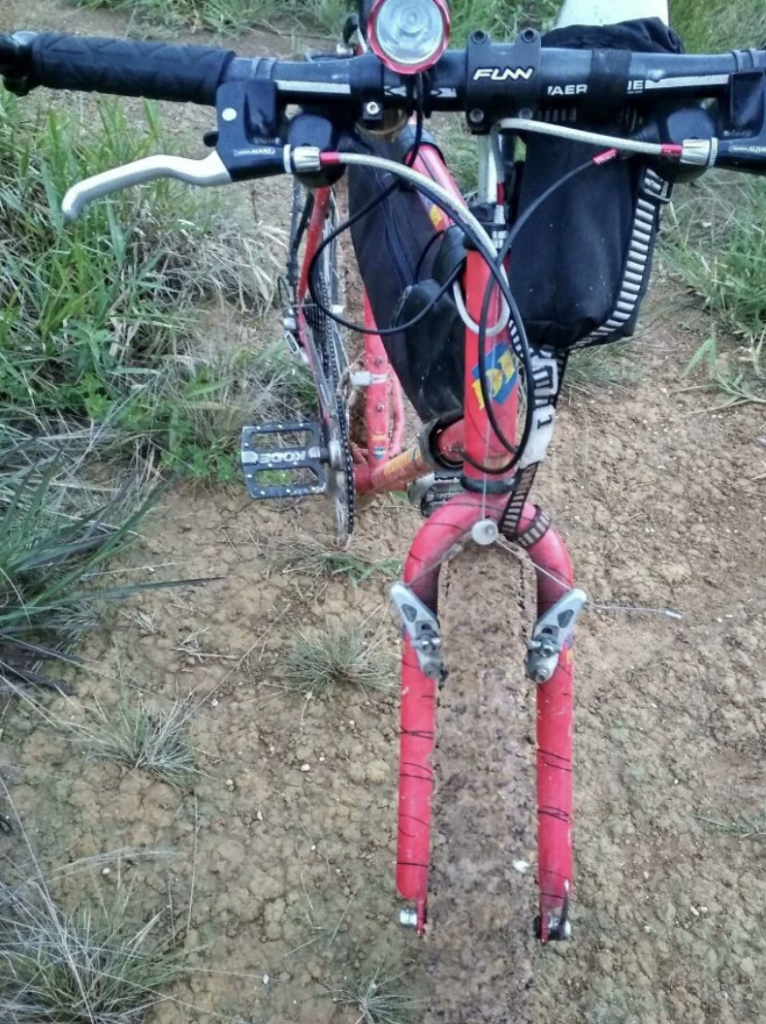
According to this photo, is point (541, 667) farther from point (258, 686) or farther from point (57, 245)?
point (57, 245)

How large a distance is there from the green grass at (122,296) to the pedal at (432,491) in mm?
709

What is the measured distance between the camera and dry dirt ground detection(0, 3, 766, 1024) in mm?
1240

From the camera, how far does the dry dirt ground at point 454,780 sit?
1240mm

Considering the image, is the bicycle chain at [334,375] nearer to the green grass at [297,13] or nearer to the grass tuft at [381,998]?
the grass tuft at [381,998]

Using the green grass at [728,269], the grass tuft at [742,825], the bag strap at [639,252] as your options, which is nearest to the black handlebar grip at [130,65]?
the bag strap at [639,252]

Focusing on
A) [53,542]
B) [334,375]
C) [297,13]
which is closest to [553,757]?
[334,375]

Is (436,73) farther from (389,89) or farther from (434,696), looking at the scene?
(434,696)

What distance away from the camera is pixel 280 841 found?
1.85 metres

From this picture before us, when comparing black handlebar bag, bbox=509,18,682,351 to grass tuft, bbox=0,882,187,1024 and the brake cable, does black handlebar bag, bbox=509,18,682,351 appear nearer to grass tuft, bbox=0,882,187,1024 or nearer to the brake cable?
the brake cable

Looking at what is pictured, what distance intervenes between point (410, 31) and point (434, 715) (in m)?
0.79

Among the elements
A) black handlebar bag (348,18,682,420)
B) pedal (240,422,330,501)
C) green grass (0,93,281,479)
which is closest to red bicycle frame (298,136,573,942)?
black handlebar bag (348,18,682,420)

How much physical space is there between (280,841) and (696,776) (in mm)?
866

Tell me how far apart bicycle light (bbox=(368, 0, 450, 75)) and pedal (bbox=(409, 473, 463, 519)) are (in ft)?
2.88

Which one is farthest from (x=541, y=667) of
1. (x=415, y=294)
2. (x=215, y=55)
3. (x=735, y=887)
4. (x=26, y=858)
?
(x=26, y=858)
